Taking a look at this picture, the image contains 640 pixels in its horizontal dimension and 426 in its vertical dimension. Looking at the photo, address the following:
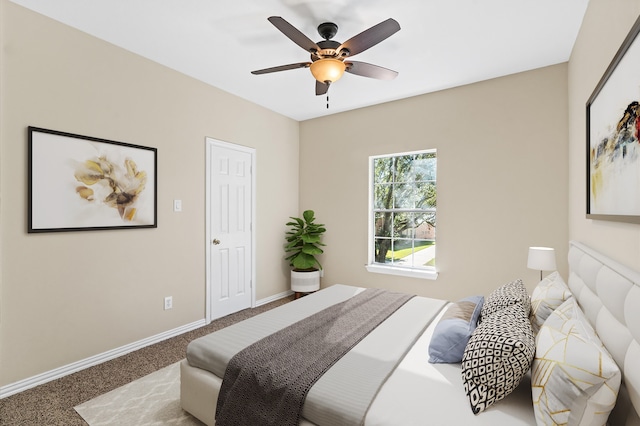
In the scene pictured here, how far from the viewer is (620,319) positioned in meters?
1.10

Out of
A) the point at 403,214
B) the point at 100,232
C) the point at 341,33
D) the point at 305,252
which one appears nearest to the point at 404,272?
the point at 403,214

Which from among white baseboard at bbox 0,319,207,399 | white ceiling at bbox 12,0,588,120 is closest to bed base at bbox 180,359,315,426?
white baseboard at bbox 0,319,207,399

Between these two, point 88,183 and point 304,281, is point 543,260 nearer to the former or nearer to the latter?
point 304,281

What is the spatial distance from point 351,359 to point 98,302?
2.32 meters

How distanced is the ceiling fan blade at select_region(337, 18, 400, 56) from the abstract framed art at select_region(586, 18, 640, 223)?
113cm

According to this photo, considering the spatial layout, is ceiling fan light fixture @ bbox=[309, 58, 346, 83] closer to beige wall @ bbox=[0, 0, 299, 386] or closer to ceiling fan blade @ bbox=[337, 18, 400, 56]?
ceiling fan blade @ bbox=[337, 18, 400, 56]

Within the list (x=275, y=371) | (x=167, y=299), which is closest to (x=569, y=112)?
(x=275, y=371)

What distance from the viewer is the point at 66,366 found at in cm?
245

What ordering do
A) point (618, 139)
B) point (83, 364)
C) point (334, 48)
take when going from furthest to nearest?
point (83, 364) < point (334, 48) < point (618, 139)

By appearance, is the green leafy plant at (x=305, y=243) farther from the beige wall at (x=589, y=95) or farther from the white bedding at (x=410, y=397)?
the beige wall at (x=589, y=95)

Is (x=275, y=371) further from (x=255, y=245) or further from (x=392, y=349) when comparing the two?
(x=255, y=245)

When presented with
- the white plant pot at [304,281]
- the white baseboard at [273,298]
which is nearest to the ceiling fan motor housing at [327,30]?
the white plant pot at [304,281]

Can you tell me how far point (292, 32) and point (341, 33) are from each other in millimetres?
725

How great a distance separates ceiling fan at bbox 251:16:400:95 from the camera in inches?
77.0
